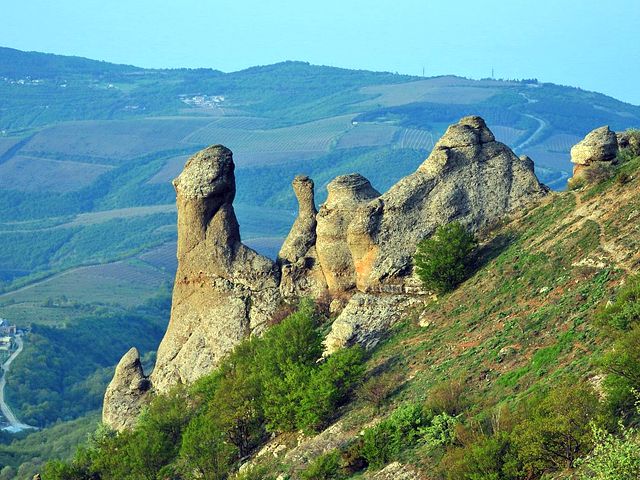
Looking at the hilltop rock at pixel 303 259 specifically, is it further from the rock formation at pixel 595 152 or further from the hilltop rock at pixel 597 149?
the hilltop rock at pixel 597 149

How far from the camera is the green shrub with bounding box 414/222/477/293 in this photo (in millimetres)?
49625

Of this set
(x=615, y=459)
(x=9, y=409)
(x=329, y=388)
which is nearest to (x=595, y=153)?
(x=329, y=388)

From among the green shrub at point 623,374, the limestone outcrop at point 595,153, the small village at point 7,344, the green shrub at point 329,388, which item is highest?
the limestone outcrop at point 595,153

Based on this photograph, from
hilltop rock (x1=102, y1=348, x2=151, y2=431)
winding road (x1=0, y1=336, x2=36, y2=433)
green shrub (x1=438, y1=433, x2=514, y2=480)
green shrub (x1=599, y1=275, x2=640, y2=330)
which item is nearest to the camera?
green shrub (x1=438, y1=433, x2=514, y2=480)

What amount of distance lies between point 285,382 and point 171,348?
30.6 feet

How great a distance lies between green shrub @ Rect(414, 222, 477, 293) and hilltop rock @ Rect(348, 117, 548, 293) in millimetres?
1324

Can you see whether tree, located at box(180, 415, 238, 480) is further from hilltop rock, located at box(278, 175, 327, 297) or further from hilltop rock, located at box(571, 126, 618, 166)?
hilltop rock, located at box(571, 126, 618, 166)

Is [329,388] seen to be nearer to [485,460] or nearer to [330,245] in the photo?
[330,245]

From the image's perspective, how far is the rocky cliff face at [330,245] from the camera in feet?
170

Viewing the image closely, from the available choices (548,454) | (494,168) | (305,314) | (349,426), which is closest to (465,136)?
(494,168)

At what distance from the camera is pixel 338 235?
176 feet

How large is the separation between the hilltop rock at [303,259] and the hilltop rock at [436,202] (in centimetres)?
304

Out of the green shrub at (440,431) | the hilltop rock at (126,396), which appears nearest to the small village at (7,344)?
the hilltop rock at (126,396)

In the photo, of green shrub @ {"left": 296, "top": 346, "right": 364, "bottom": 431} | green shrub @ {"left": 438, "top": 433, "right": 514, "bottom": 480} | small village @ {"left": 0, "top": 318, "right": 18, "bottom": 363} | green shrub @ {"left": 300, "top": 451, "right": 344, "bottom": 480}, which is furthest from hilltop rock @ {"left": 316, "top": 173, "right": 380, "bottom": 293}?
small village @ {"left": 0, "top": 318, "right": 18, "bottom": 363}
